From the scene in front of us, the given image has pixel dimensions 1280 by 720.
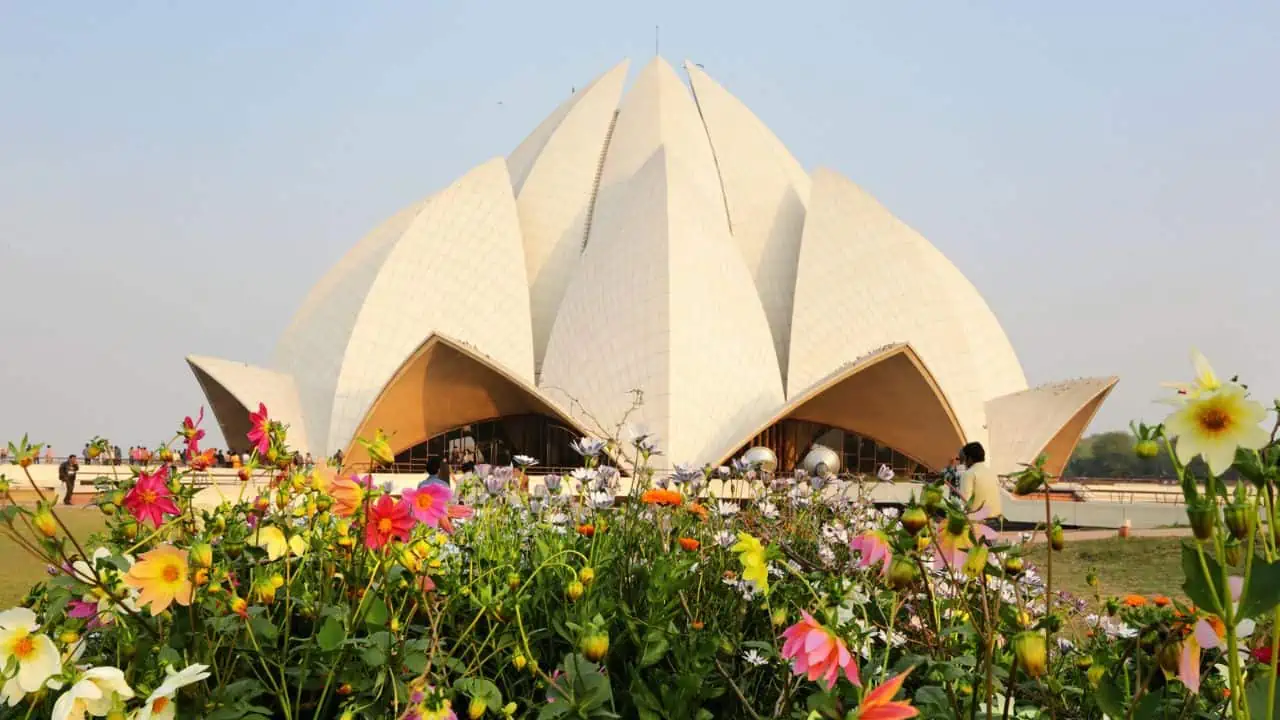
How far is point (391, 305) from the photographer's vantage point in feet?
76.7

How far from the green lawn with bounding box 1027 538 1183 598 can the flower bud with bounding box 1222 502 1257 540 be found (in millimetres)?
6821

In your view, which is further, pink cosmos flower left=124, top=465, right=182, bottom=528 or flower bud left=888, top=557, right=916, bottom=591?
pink cosmos flower left=124, top=465, right=182, bottom=528

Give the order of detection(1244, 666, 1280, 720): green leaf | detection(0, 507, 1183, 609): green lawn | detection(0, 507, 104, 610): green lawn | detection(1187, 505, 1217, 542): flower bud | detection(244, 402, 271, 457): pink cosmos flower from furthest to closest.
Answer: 1. detection(0, 507, 1183, 609): green lawn
2. detection(0, 507, 104, 610): green lawn
3. detection(244, 402, 271, 457): pink cosmos flower
4. detection(1244, 666, 1280, 720): green leaf
5. detection(1187, 505, 1217, 542): flower bud

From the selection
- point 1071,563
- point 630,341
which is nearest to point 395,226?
point 630,341

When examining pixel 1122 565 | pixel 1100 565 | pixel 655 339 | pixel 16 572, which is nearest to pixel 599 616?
pixel 16 572

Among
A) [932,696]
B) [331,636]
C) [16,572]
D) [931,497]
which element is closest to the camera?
[931,497]

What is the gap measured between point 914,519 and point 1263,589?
0.40m

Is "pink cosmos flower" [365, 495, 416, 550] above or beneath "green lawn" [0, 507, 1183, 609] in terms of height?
above

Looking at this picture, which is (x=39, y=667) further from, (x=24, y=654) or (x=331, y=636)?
(x=331, y=636)

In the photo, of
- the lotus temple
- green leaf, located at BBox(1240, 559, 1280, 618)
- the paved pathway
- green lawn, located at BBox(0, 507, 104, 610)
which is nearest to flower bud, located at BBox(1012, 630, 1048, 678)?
green leaf, located at BBox(1240, 559, 1280, 618)

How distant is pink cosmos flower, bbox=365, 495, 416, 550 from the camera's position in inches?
69.5

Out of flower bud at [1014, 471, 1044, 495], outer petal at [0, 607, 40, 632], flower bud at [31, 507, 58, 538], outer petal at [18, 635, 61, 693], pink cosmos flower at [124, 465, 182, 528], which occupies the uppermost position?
flower bud at [1014, 471, 1044, 495]

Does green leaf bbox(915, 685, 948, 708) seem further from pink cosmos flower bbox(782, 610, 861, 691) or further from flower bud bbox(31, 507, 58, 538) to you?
flower bud bbox(31, 507, 58, 538)

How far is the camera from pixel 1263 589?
1.05 metres
